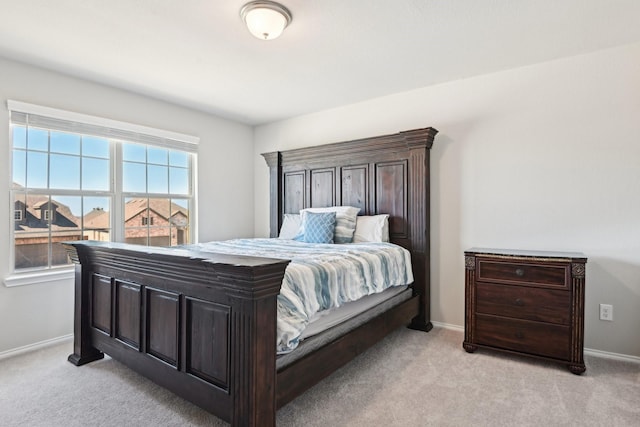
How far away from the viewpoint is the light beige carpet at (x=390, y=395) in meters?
1.79

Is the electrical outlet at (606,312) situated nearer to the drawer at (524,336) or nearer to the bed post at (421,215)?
the drawer at (524,336)

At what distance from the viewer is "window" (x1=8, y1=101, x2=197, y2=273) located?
2.85m

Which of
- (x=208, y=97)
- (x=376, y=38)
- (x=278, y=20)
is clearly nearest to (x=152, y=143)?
(x=208, y=97)

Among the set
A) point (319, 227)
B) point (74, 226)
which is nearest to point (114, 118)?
point (74, 226)

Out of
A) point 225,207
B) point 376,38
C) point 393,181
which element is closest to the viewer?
point 376,38

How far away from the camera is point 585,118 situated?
2.70 meters

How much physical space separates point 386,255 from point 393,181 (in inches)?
39.0

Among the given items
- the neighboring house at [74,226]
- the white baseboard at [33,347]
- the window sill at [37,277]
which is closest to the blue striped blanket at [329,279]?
the neighboring house at [74,226]

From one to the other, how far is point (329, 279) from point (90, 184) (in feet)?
8.72

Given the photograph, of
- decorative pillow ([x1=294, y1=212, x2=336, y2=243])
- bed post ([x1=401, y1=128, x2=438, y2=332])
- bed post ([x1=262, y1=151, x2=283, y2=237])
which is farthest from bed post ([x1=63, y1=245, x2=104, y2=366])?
bed post ([x1=401, y1=128, x2=438, y2=332])

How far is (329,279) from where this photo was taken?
202cm

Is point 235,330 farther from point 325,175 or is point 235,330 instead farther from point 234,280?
point 325,175

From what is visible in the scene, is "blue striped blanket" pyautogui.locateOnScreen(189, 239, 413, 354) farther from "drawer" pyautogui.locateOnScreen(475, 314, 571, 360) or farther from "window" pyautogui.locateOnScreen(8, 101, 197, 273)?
"window" pyautogui.locateOnScreen(8, 101, 197, 273)

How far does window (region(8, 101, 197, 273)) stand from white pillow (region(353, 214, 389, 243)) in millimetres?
2076
